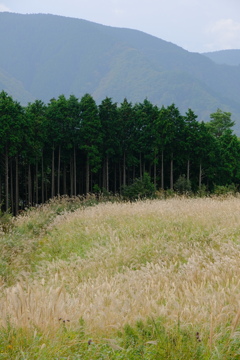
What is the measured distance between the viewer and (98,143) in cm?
4091

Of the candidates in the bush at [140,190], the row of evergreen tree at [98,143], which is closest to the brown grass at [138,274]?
the bush at [140,190]

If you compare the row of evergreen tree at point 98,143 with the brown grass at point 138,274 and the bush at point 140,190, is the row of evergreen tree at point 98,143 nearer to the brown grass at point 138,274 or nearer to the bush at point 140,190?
the bush at point 140,190

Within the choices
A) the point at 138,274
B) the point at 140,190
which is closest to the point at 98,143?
the point at 140,190

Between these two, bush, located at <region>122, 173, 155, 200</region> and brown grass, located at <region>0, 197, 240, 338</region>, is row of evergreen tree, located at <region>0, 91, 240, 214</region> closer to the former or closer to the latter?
bush, located at <region>122, 173, 155, 200</region>

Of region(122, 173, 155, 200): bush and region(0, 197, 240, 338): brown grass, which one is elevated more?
region(0, 197, 240, 338): brown grass

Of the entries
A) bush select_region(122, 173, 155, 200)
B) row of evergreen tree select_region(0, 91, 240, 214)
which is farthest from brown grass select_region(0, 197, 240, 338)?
row of evergreen tree select_region(0, 91, 240, 214)

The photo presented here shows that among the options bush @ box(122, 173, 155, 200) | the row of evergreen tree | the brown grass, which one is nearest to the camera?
the brown grass

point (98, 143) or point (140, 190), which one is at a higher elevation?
point (98, 143)

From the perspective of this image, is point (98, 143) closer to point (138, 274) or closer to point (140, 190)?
point (140, 190)

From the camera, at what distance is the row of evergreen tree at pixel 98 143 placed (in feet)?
123

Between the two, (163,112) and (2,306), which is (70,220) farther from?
(163,112)

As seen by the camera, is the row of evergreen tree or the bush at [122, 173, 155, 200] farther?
the row of evergreen tree

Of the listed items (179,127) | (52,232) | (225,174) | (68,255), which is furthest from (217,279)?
(225,174)

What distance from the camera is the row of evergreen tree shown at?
123ft
